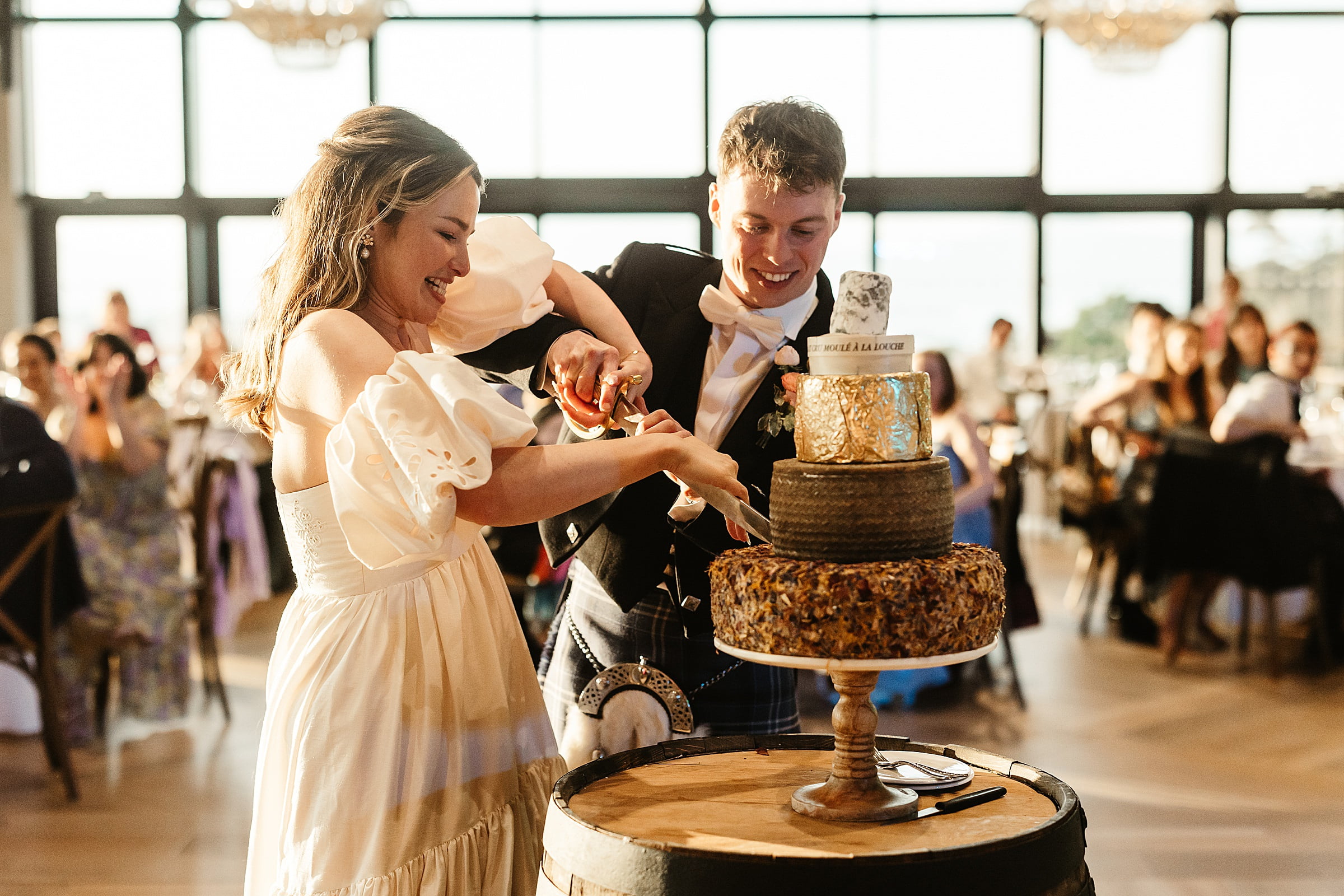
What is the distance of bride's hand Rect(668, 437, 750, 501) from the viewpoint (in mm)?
1398

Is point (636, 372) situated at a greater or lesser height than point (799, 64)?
lesser

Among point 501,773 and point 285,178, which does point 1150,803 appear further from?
point 285,178

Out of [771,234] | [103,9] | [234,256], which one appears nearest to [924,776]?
[771,234]

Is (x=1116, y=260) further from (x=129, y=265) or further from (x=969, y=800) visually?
(x=969, y=800)

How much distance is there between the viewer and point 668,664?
6.03 ft

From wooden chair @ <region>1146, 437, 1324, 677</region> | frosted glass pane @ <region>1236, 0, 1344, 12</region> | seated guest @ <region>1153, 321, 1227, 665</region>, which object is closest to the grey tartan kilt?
wooden chair @ <region>1146, 437, 1324, 677</region>

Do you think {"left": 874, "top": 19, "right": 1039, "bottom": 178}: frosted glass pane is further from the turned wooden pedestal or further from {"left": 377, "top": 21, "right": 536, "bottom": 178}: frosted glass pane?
the turned wooden pedestal

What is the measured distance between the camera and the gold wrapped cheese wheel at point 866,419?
4.16 ft

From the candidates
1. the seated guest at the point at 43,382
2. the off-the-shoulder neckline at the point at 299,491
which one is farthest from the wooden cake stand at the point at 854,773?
the seated guest at the point at 43,382

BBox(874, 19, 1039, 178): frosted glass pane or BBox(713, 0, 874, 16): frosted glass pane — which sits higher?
BBox(713, 0, 874, 16): frosted glass pane

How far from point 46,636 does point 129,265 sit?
6775mm

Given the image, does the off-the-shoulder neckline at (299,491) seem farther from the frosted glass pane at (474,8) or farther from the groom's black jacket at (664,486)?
the frosted glass pane at (474,8)

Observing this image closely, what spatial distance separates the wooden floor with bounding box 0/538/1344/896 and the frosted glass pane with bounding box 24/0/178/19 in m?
6.36

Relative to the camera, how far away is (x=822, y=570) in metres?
1.23
